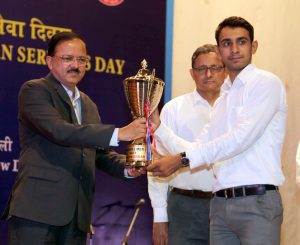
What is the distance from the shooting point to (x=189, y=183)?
388cm

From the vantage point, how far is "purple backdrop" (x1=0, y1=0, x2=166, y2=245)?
450 centimetres

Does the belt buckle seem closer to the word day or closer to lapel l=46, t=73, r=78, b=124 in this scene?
lapel l=46, t=73, r=78, b=124

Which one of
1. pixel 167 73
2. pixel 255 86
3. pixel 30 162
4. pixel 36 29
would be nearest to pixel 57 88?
pixel 30 162

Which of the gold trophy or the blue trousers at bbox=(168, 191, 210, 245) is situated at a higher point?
the gold trophy

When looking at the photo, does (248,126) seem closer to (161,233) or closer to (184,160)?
(184,160)

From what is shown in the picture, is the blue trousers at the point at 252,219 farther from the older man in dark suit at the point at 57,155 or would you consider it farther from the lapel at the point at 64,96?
the lapel at the point at 64,96

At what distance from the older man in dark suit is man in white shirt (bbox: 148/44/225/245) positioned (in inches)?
27.9

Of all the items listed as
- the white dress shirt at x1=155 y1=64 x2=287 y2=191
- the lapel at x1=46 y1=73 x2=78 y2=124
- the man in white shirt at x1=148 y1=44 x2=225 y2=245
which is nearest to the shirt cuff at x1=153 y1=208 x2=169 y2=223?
the man in white shirt at x1=148 y1=44 x2=225 y2=245

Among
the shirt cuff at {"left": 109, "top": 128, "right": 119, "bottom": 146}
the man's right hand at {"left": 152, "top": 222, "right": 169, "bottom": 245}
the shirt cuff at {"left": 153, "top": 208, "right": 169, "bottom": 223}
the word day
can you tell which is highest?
the word day

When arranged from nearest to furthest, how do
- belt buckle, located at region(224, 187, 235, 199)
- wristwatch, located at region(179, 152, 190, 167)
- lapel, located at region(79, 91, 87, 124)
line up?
belt buckle, located at region(224, 187, 235, 199), wristwatch, located at region(179, 152, 190, 167), lapel, located at region(79, 91, 87, 124)

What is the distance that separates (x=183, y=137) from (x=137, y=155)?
2.60 feet

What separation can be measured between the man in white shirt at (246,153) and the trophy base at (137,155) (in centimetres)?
22

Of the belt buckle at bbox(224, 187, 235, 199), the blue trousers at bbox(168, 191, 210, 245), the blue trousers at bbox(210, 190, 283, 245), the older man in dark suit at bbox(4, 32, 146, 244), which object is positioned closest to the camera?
the blue trousers at bbox(210, 190, 283, 245)

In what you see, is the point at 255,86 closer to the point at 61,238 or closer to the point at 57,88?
the point at 57,88
